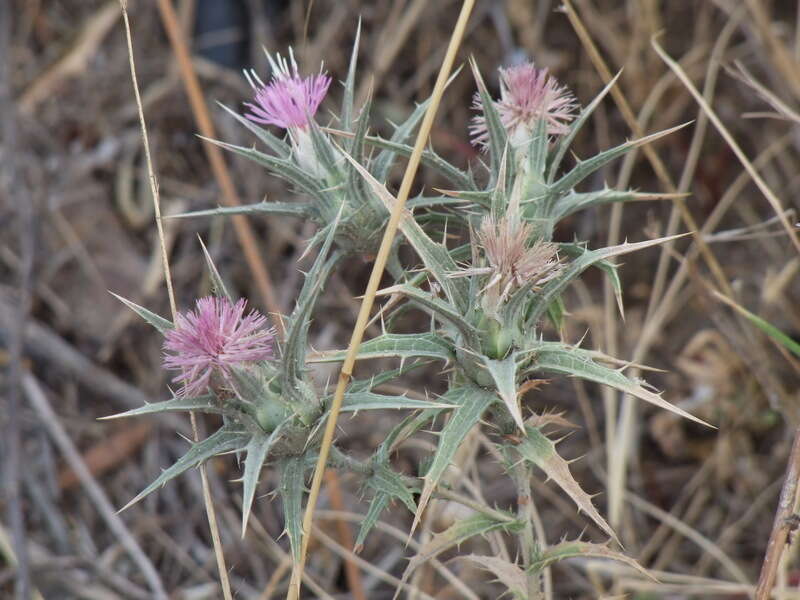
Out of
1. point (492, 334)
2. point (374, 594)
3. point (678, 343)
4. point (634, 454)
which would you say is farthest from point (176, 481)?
point (492, 334)

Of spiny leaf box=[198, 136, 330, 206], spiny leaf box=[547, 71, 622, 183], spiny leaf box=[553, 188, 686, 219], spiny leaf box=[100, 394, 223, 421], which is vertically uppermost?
spiny leaf box=[198, 136, 330, 206]

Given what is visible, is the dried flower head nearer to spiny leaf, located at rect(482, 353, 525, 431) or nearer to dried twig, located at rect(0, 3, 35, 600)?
spiny leaf, located at rect(482, 353, 525, 431)

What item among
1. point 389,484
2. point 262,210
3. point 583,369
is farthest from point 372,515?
point 262,210

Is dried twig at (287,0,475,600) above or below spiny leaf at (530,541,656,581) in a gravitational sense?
above

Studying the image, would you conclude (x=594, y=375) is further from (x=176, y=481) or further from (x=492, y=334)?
(x=176, y=481)

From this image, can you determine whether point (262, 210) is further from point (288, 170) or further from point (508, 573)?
point (508, 573)

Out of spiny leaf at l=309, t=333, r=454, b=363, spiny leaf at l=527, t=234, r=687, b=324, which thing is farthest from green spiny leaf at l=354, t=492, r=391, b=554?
spiny leaf at l=527, t=234, r=687, b=324
